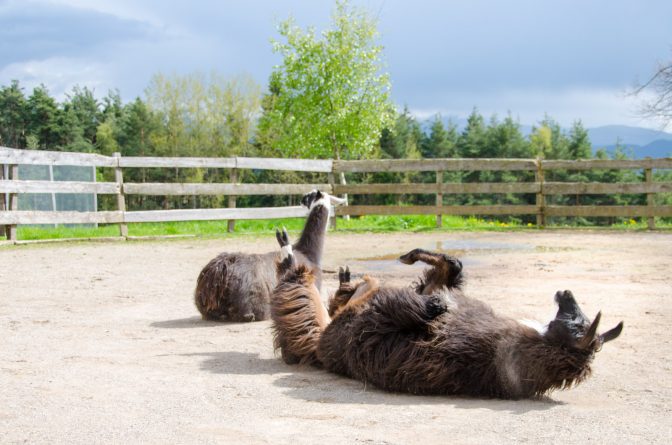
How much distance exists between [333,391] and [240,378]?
2.23ft

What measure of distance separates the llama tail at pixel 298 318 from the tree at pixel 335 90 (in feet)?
74.1

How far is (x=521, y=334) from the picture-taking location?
12.9ft

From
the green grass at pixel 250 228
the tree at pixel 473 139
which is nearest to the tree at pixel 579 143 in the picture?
the tree at pixel 473 139

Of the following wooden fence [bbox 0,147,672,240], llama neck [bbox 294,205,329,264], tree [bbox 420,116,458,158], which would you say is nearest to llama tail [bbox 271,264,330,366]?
llama neck [bbox 294,205,329,264]

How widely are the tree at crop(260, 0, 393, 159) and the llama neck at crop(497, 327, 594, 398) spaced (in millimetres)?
23712

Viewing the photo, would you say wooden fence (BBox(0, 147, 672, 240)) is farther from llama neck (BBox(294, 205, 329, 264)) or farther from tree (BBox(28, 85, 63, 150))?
tree (BBox(28, 85, 63, 150))

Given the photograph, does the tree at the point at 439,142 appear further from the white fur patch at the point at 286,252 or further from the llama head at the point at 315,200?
the white fur patch at the point at 286,252

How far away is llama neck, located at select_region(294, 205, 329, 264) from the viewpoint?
22.8 ft

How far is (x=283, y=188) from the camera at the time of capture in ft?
57.9

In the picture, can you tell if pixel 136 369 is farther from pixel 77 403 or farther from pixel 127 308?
pixel 127 308

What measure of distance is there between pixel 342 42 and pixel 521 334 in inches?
992

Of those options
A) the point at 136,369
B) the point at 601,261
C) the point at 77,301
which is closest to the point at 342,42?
the point at 601,261

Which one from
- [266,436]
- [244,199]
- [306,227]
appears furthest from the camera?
[244,199]

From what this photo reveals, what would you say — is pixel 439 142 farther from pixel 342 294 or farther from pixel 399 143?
pixel 342 294
